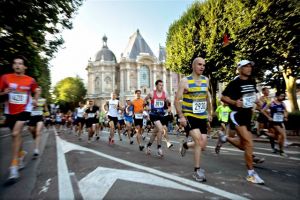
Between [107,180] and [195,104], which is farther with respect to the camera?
[195,104]

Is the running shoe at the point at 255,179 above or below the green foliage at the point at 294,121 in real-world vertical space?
below

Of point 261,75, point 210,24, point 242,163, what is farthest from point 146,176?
point 210,24

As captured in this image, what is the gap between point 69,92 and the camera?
8944 centimetres

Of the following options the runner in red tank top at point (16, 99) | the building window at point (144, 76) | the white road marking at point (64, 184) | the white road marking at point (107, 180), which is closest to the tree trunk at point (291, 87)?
the white road marking at point (107, 180)

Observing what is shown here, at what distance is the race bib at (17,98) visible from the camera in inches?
202

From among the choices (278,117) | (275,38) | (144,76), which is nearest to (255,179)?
(278,117)

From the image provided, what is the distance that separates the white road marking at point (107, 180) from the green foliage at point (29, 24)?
12.6 m

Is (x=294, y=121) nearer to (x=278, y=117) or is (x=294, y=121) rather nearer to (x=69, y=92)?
(x=278, y=117)

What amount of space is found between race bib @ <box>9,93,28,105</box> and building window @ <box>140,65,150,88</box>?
77.6 meters

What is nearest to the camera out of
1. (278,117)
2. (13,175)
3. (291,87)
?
(13,175)

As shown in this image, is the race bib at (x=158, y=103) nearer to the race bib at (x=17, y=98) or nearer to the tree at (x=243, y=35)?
the race bib at (x=17, y=98)

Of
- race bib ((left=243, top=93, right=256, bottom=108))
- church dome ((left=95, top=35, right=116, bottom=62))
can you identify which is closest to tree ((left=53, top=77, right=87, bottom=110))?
church dome ((left=95, top=35, right=116, bottom=62))

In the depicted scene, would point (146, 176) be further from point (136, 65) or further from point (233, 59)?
point (136, 65)

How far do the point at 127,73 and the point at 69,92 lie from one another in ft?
70.9
